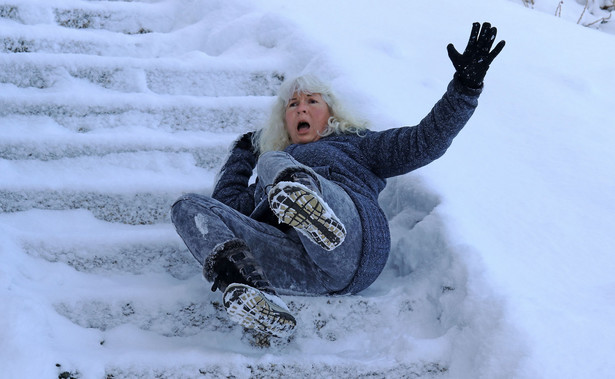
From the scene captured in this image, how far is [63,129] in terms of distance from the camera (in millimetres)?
2240

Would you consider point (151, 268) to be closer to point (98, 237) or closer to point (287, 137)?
point (98, 237)

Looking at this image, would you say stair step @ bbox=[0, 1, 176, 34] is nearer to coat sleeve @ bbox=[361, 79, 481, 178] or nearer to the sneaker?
coat sleeve @ bbox=[361, 79, 481, 178]

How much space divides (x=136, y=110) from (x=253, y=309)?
1.28 m

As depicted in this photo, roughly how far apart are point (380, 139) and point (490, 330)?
0.63 m

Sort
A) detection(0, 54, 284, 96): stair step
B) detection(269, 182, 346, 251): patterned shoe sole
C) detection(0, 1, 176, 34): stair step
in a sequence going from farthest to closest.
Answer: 1. detection(0, 1, 176, 34): stair step
2. detection(0, 54, 284, 96): stair step
3. detection(269, 182, 346, 251): patterned shoe sole

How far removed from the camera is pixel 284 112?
2.11 metres

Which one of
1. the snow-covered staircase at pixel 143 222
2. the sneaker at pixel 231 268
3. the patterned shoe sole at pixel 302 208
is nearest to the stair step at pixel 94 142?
the snow-covered staircase at pixel 143 222

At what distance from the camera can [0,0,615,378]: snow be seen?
152cm

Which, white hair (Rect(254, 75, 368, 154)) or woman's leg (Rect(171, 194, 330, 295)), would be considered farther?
white hair (Rect(254, 75, 368, 154))

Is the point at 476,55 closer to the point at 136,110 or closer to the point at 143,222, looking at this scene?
the point at 143,222

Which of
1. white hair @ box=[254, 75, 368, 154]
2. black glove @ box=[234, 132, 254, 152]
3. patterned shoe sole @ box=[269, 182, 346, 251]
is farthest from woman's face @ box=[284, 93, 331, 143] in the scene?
patterned shoe sole @ box=[269, 182, 346, 251]

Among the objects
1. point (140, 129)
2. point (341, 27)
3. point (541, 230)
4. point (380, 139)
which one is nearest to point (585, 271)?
point (541, 230)

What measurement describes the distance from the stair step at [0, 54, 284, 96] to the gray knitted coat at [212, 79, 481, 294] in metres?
0.65

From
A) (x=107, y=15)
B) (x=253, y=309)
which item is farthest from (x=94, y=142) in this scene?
(x=107, y=15)
